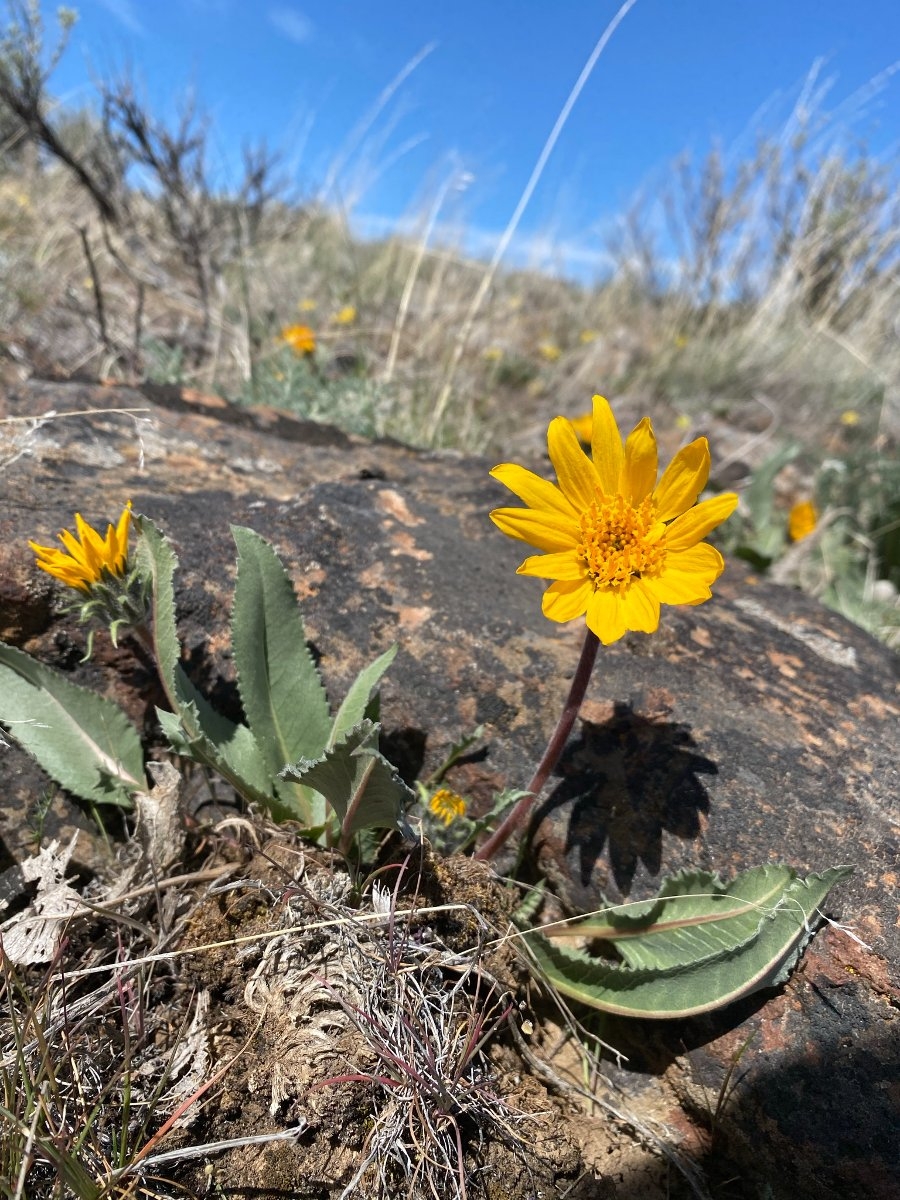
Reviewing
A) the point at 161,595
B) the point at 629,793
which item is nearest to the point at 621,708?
the point at 629,793

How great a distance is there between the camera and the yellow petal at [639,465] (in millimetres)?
1497

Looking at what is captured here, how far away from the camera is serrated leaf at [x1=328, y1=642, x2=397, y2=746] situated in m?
1.67

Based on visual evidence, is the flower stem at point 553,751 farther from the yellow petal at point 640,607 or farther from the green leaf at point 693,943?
the green leaf at point 693,943

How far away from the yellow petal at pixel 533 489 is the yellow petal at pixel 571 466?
25 millimetres

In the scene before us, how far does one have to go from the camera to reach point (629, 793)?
67.3 inches

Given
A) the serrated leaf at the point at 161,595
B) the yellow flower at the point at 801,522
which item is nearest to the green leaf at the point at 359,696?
the serrated leaf at the point at 161,595

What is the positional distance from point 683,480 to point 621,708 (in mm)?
620

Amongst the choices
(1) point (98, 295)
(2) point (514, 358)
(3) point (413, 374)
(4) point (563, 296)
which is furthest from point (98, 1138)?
(4) point (563, 296)

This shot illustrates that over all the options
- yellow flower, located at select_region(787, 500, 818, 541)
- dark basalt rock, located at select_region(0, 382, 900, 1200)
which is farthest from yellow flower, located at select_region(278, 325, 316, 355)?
yellow flower, located at select_region(787, 500, 818, 541)

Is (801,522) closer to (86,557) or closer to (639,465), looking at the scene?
(639,465)

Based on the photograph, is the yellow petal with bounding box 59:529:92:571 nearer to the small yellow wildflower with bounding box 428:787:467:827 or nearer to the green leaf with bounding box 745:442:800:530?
the small yellow wildflower with bounding box 428:787:467:827

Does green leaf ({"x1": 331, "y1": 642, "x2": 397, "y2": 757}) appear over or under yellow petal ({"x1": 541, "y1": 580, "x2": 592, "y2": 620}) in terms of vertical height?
under

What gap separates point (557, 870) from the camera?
1.72m

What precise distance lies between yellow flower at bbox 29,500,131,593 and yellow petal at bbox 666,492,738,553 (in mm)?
1118
